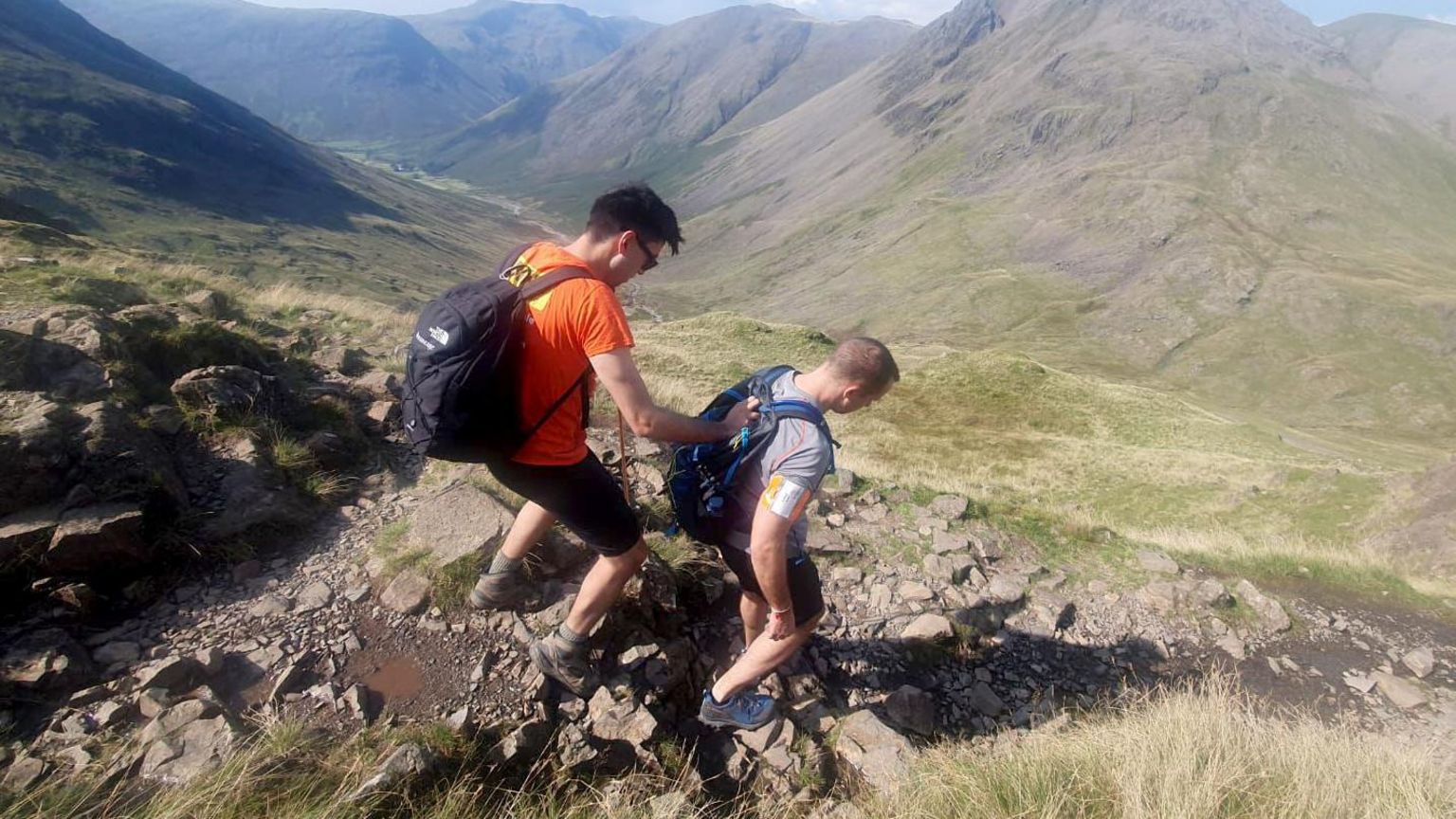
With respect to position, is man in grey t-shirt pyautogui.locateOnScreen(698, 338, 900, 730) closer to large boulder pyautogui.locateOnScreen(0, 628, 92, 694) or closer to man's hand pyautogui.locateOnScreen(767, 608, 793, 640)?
man's hand pyautogui.locateOnScreen(767, 608, 793, 640)

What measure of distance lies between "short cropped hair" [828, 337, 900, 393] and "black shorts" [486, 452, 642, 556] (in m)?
1.71

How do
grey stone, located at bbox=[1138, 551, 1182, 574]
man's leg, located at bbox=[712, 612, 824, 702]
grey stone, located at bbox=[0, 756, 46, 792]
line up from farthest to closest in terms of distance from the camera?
grey stone, located at bbox=[1138, 551, 1182, 574] < man's leg, located at bbox=[712, 612, 824, 702] < grey stone, located at bbox=[0, 756, 46, 792]

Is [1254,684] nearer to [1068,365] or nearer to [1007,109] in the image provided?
[1068,365]

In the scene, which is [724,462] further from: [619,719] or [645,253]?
[619,719]

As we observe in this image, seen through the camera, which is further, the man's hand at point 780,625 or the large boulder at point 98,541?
the large boulder at point 98,541

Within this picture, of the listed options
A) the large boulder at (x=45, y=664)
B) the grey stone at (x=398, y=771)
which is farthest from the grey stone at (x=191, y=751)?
the large boulder at (x=45, y=664)

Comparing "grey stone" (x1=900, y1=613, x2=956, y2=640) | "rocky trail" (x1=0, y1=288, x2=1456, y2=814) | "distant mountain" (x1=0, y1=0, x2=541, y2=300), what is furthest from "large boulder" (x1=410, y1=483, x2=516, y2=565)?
"distant mountain" (x1=0, y1=0, x2=541, y2=300)

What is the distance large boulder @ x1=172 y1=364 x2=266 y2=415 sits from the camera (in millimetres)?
7238

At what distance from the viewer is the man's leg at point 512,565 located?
207 inches

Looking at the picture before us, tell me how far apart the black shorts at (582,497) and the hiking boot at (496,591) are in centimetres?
134

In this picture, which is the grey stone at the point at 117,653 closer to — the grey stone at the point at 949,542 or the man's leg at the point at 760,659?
the man's leg at the point at 760,659

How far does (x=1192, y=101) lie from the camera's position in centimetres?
16288

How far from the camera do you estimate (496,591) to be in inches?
217

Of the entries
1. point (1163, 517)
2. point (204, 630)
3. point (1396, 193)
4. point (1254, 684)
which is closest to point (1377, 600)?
point (1254, 684)
